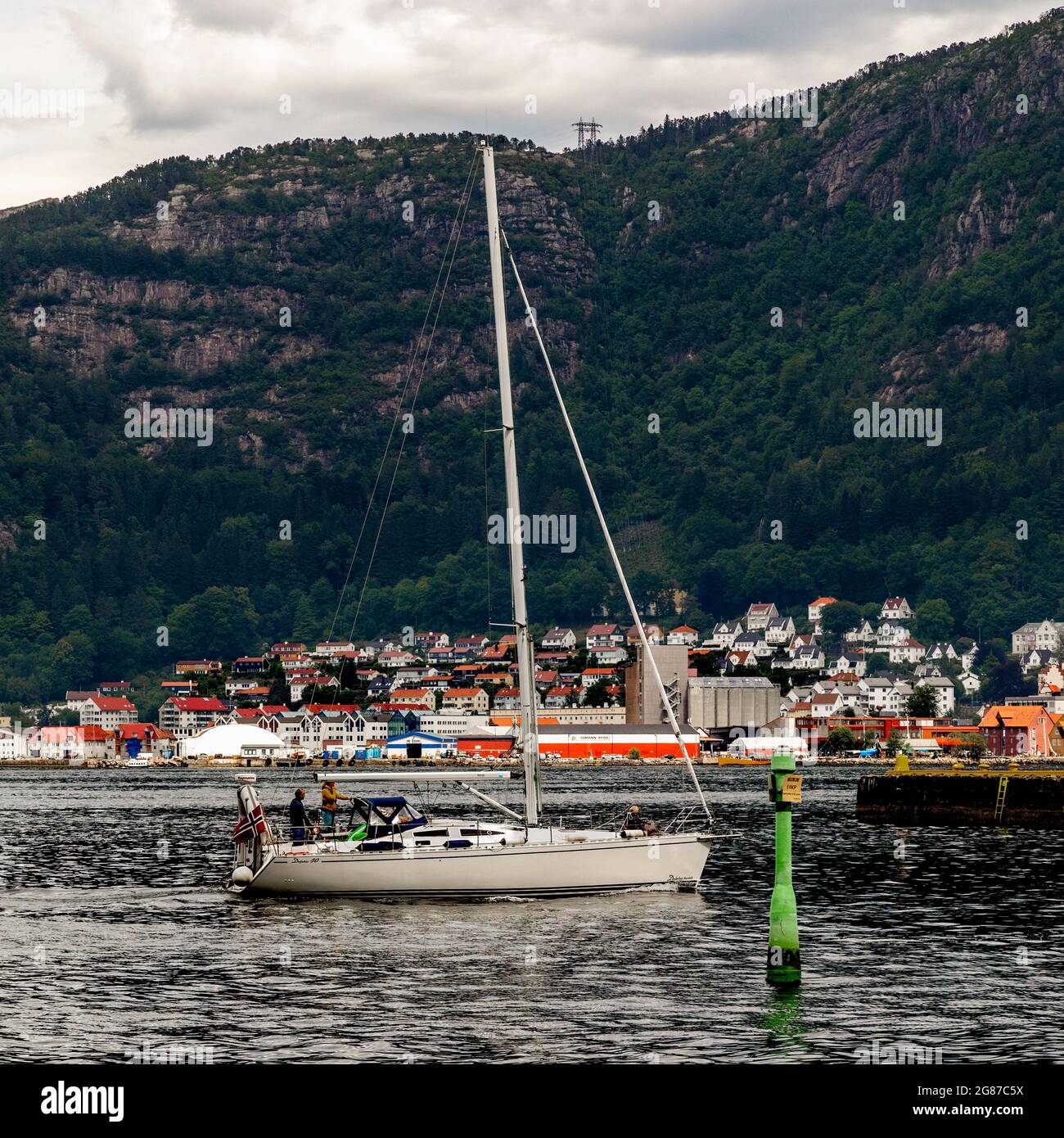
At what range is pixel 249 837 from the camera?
205 ft

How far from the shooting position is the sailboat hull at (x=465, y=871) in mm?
59719

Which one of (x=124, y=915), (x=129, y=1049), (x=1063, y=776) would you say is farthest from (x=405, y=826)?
(x=1063, y=776)

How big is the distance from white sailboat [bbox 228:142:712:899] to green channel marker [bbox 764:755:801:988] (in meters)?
14.7

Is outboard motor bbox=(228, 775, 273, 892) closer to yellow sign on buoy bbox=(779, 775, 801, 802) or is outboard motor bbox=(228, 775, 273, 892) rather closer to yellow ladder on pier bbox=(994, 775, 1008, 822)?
yellow sign on buoy bbox=(779, 775, 801, 802)

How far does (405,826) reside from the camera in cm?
6169

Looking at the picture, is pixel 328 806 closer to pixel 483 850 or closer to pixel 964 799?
pixel 483 850

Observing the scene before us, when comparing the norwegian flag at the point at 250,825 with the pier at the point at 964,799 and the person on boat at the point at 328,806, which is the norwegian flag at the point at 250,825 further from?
the pier at the point at 964,799

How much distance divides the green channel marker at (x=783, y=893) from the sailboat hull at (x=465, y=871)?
47.4ft

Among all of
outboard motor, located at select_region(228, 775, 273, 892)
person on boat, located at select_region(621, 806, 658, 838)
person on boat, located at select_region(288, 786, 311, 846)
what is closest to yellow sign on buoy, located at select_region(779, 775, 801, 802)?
person on boat, located at select_region(621, 806, 658, 838)

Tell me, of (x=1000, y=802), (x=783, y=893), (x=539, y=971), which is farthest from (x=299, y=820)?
(x=1000, y=802)

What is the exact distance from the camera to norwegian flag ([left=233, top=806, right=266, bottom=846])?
61.1 metres

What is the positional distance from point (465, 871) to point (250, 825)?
736 cm

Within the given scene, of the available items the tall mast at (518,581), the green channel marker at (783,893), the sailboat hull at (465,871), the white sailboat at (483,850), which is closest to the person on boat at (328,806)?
the white sailboat at (483,850)
